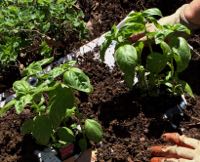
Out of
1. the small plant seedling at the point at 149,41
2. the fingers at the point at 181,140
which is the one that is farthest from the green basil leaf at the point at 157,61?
the fingers at the point at 181,140

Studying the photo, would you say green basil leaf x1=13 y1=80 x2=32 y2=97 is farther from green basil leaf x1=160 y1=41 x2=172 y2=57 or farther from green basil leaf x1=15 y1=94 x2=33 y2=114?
green basil leaf x1=160 y1=41 x2=172 y2=57

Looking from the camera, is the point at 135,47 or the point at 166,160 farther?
the point at 135,47

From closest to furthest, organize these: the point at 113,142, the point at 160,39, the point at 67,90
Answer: the point at 67,90 → the point at 160,39 → the point at 113,142

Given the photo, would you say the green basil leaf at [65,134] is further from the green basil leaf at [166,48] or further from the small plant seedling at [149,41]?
the green basil leaf at [166,48]

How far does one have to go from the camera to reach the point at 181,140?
7.77 feet

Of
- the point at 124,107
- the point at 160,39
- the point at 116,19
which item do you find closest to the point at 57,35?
the point at 116,19

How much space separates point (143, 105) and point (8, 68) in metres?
1.02

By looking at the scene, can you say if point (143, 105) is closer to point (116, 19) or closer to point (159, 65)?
point (159, 65)

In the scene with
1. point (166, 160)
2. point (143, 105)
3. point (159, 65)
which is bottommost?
A: point (166, 160)

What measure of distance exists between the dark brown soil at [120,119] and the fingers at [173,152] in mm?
81

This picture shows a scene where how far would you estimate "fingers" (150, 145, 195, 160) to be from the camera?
2272mm

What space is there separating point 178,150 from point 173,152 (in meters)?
0.03

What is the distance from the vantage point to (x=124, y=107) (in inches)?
106

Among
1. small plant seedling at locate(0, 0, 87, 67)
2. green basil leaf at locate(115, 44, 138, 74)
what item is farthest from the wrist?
small plant seedling at locate(0, 0, 87, 67)
